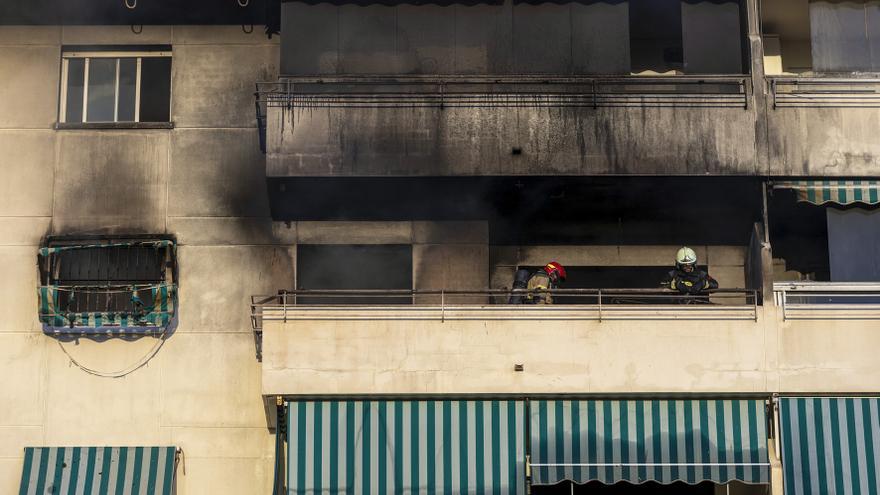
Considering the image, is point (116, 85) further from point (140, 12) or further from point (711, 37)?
point (711, 37)

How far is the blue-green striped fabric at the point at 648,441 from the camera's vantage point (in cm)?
1458

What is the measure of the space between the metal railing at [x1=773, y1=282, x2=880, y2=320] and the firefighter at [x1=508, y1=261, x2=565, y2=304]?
346 centimetres

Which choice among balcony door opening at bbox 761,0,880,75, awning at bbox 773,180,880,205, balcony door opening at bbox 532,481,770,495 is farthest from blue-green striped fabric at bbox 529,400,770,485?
balcony door opening at bbox 761,0,880,75

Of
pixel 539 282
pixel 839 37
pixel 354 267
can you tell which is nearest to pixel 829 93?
pixel 839 37

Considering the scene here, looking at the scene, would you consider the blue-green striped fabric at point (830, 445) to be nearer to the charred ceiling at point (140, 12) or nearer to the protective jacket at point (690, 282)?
the protective jacket at point (690, 282)

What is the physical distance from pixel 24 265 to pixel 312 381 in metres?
5.75

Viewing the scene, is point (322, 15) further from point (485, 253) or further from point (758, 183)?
point (758, 183)

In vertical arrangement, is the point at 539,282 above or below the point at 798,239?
below

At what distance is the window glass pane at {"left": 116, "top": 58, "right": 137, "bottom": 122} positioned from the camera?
17.3 metres

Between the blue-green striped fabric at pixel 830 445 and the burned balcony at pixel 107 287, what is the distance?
1024cm

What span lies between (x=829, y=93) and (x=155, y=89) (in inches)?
456

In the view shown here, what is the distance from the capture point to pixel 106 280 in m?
16.6

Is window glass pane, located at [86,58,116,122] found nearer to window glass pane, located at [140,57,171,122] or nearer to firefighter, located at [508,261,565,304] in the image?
window glass pane, located at [140,57,171,122]

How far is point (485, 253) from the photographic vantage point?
1677cm
